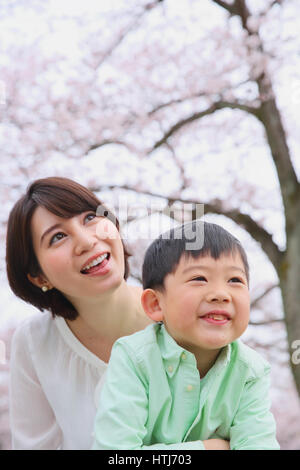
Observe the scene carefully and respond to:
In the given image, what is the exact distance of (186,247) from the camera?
1.26m

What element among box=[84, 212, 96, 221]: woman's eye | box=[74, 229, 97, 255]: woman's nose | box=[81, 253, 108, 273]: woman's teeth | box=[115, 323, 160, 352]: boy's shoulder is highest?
box=[84, 212, 96, 221]: woman's eye

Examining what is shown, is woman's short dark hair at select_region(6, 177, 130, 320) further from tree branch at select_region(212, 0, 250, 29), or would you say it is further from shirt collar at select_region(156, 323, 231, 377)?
tree branch at select_region(212, 0, 250, 29)

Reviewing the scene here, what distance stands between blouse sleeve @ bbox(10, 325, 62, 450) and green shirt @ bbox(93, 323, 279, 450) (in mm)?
658

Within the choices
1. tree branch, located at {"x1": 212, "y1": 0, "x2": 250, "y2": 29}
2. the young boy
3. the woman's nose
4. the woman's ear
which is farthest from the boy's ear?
tree branch, located at {"x1": 212, "y1": 0, "x2": 250, "y2": 29}

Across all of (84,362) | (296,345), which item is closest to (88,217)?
(84,362)

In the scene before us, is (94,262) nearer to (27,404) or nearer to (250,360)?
(250,360)

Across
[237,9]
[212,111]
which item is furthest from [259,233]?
[237,9]

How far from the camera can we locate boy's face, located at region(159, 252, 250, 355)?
1177 mm

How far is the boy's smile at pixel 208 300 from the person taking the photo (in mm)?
1177

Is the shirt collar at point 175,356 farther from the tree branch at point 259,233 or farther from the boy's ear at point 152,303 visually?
the tree branch at point 259,233

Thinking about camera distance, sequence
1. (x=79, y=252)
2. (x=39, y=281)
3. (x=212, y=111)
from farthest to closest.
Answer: (x=212, y=111) → (x=39, y=281) → (x=79, y=252)

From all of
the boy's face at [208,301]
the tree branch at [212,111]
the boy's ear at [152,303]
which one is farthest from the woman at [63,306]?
the tree branch at [212,111]

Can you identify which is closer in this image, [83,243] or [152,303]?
[152,303]

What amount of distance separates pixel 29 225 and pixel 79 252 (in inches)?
8.3
